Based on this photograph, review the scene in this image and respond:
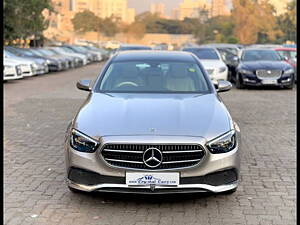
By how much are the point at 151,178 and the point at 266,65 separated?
12.2 m

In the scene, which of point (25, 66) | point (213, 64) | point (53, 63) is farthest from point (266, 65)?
point (53, 63)

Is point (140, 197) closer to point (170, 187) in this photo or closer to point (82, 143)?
point (170, 187)

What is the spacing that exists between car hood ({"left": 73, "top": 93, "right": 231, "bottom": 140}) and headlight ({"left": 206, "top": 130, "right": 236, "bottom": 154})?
2.1 inches

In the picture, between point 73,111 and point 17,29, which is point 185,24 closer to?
point 17,29

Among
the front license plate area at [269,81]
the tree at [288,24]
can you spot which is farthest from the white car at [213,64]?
the tree at [288,24]

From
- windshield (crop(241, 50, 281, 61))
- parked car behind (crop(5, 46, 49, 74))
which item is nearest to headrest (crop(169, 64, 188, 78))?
windshield (crop(241, 50, 281, 61))

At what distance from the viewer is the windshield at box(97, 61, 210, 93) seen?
19.3 ft

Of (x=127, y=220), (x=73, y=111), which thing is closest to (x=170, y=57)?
(x=127, y=220)

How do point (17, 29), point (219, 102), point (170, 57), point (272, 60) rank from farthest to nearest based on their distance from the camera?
point (17, 29) → point (272, 60) → point (170, 57) → point (219, 102)

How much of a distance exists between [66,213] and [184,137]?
4.40 feet

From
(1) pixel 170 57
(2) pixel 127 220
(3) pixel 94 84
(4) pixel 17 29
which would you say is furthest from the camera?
(4) pixel 17 29

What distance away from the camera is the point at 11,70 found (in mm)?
17109

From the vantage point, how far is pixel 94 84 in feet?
19.6

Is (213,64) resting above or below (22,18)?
below
